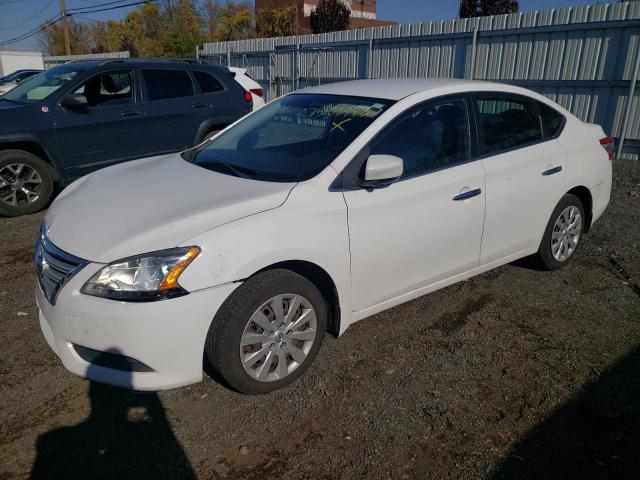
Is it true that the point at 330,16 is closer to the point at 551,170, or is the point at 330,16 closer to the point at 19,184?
the point at 19,184

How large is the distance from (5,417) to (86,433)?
49 centimetres

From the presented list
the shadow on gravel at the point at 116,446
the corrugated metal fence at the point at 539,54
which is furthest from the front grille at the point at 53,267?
the corrugated metal fence at the point at 539,54

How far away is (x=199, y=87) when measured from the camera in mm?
7512

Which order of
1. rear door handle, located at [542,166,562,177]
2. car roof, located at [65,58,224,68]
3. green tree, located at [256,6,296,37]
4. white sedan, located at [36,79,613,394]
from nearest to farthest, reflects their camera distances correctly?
white sedan, located at [36,79,613,394] < rear door handle, located at [542,166,562,177] < car roof, located at [65,58,224,68] < green tree, located at [256,6,296,37]

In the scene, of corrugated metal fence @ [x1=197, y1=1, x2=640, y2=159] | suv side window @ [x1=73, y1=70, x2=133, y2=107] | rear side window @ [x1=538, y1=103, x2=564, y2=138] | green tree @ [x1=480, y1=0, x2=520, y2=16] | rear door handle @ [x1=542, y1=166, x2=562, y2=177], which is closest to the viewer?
rear door handle @ [x1=542, y1=166, x2=562, y2=177]

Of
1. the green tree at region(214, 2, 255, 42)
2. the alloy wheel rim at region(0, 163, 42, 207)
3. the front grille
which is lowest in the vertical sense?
the alloy wheel rim at region(0, 163, 42, 207)

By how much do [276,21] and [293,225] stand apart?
1726 inches

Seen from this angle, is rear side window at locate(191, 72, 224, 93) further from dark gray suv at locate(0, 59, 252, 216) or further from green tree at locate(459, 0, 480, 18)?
green tree at locate(459, 0, 480, 18)

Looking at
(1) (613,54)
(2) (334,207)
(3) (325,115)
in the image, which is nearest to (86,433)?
(2) (334,207)

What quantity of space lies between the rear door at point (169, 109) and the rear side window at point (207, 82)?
144mm

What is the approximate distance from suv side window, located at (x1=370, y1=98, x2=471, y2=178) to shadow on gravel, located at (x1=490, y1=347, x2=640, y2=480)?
65.7 inches

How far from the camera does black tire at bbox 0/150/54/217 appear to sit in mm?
5960

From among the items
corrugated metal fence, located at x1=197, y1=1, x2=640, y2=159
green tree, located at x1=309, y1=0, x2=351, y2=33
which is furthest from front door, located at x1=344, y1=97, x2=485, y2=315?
green tree, located at x1=309, y1=0, x2=351, y2=33

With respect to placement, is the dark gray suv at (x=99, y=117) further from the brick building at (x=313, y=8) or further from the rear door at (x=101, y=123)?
the brick building at (x=313, y=8)
